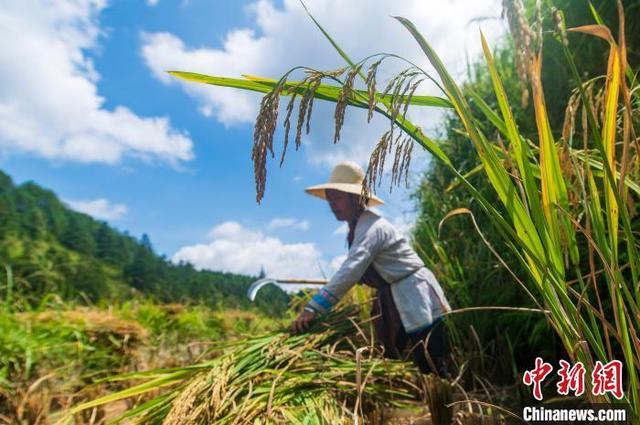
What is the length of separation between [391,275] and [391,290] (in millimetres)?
85

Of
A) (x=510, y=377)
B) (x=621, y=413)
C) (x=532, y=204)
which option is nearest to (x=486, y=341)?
(x=510, y=377)

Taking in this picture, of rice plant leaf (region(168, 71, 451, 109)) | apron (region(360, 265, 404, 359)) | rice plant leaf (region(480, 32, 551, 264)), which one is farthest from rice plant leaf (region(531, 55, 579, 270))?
apron (region(360, 265, 404, 359))

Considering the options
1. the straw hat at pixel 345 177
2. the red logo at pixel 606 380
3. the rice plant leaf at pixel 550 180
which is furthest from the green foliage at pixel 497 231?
the rice plant leaf at pixel 550 180

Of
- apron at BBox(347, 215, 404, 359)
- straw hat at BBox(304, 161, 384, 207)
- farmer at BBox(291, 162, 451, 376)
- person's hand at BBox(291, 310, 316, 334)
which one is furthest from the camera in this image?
straw hat at BBox(304, 161, 384, 207)

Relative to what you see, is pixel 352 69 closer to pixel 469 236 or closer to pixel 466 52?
pixel 469 236

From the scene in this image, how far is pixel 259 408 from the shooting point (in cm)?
154

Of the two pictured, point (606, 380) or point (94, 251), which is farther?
point (94, 251)

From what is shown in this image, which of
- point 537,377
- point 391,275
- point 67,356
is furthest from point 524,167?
point 67,356

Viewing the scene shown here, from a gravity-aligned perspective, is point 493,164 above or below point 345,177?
below

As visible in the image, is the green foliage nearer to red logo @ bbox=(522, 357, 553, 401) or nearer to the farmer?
the farmer

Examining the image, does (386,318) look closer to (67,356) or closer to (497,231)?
(497,231)

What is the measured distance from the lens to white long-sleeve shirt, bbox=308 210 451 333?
8.29 feet

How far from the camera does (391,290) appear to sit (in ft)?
8.90

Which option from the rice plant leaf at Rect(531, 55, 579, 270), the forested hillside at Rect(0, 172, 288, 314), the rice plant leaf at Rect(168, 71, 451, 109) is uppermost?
the forested hillside at Rect(0, 172, 288, 314)
